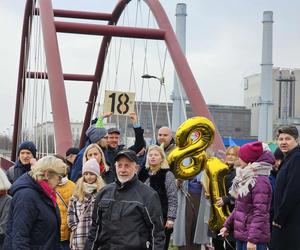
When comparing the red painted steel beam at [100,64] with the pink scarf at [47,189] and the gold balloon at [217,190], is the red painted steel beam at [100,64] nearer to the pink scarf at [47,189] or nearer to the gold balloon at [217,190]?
the gold balloon at [217,190]

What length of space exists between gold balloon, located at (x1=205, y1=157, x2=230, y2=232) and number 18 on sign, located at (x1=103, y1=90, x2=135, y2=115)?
211 inches

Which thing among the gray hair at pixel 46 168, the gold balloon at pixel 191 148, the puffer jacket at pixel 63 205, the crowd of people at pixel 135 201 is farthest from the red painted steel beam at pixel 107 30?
the gray hair at pixel 46 168

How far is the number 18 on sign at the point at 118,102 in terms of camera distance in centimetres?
1314

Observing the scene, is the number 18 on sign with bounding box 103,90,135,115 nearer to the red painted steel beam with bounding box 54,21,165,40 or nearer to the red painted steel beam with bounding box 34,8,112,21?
the red painted steel beam with bounding box 54,21,165,40

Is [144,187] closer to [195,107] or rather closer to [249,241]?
[249,241]

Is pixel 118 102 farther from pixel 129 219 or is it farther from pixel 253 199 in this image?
pixel 129 219

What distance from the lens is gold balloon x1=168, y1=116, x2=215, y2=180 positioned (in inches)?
305

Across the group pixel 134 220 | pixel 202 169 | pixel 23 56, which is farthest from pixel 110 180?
pixel 23 56

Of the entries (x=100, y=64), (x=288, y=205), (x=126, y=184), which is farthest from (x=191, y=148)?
(x=100, y=64)

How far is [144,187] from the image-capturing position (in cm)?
496

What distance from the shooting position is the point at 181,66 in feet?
44.1

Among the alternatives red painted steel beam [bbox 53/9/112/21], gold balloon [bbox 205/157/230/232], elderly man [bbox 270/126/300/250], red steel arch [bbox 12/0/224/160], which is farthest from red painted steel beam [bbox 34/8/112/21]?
elderly man [bbox 270/126/300/250]

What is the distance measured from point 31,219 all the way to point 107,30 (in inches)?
387

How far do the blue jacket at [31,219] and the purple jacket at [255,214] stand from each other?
185 centimetres
